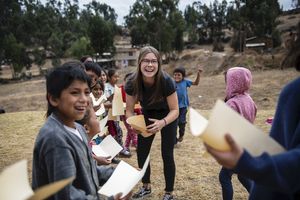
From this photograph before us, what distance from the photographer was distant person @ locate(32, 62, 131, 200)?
5.36 ft

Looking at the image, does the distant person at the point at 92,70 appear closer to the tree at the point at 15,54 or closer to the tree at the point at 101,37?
the tree at the point at 15,54

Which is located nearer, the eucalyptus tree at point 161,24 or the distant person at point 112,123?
the distant person at point 112,123

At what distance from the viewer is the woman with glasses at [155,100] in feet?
11.3

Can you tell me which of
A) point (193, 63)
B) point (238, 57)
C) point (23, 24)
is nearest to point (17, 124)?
point (238, 57)

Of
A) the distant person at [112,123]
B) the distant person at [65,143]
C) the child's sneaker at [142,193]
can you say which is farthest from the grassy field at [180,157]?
the distant person at [65,143]

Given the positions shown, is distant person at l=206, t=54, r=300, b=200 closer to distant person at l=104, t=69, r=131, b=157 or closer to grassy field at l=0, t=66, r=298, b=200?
grassy field at l=0, t=66, r=298, b=200

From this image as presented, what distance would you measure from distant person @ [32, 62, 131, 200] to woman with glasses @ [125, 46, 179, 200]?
1.44m

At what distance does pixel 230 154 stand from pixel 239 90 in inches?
81.3

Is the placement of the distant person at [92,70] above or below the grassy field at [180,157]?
above

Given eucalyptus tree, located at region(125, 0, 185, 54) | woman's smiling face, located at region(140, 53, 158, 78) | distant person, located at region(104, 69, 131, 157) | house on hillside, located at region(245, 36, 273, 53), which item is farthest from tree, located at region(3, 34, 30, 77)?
woman's smiling face, located at region(140, 53, 158, 78)

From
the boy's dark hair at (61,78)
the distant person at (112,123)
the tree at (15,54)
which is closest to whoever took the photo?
the boy's dark hair at (61,78)

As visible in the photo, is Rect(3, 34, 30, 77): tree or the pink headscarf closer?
the pink headscarf

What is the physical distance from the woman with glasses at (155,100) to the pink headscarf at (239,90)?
606mm

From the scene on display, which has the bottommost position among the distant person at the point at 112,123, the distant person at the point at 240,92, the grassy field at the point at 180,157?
the grassy field at the point at 180,157
